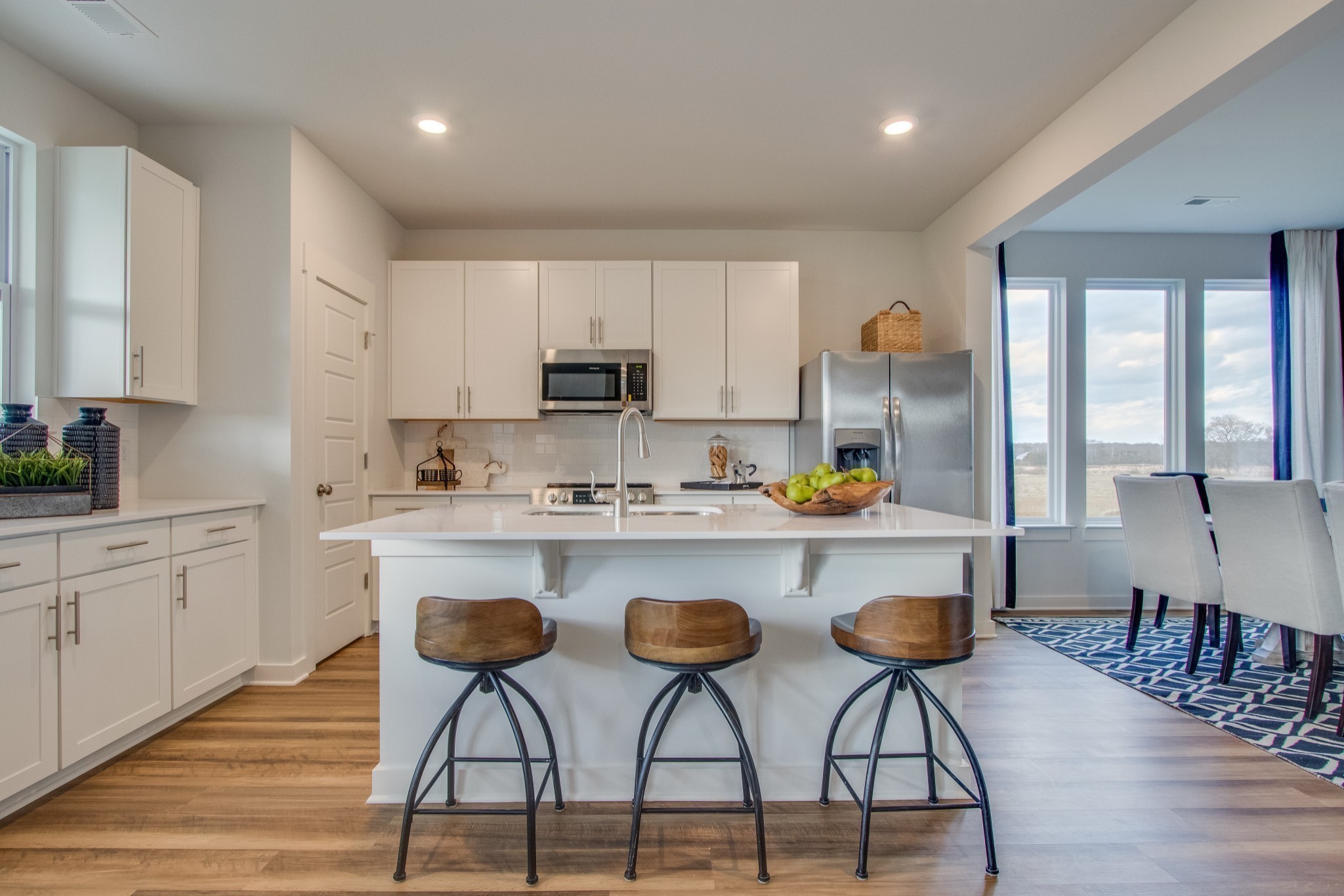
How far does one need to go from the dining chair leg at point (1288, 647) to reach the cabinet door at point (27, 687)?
516 cm

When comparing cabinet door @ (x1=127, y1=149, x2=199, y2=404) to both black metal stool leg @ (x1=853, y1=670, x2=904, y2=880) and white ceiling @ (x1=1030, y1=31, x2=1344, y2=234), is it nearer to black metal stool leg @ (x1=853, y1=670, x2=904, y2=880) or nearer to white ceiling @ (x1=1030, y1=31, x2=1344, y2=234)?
black metal stool leg @ (x1=853, y1=670, x2=904, y2=880)

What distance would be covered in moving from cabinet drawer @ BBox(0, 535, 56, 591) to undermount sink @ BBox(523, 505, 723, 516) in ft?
4.69

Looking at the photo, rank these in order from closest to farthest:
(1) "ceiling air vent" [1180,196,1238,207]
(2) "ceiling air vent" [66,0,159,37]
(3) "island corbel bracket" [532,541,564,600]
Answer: (3) "island corbel bracket" [532,541,564,600]
(2) "ceiling air vent" [66,0,159,37]
(1) "ceiling air vent" [1180,196,1238,207]

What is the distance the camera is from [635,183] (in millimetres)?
3820

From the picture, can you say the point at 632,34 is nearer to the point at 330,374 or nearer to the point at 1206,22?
the point at 1206,22

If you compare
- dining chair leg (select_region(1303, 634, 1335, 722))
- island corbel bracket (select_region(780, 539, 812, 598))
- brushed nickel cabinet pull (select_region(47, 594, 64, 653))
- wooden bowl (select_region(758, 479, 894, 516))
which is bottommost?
dining chair leg (select_region(1303, 634, 1335, 722))

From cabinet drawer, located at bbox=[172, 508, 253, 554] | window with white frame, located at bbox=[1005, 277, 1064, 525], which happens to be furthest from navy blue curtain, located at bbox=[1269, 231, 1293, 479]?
cabinet drawer, located at bbox=[172, 508, 253, 554]

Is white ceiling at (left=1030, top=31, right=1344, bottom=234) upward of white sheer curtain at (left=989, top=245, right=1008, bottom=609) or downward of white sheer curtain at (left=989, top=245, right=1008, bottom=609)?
upward

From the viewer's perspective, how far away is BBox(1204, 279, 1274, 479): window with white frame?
15.9 feet

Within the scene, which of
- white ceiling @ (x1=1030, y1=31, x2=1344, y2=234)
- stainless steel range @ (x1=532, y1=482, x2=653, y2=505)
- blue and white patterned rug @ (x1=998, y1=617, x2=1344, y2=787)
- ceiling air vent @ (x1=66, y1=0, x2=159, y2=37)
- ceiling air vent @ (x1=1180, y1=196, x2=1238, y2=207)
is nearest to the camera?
ceiling air vent @ (x1=66, y1=0, x2=159, y2=37)

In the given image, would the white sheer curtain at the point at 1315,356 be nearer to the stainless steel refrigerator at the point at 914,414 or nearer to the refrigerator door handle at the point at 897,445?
the stainless steel refrigerator at the point at 914,414

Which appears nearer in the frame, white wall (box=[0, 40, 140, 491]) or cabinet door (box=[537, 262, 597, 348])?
white wall (box=[0, 40, 140, 491])

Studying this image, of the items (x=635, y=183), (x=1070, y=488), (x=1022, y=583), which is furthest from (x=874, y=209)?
(x=1022, y=583)

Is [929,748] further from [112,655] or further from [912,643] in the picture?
[112,655]
